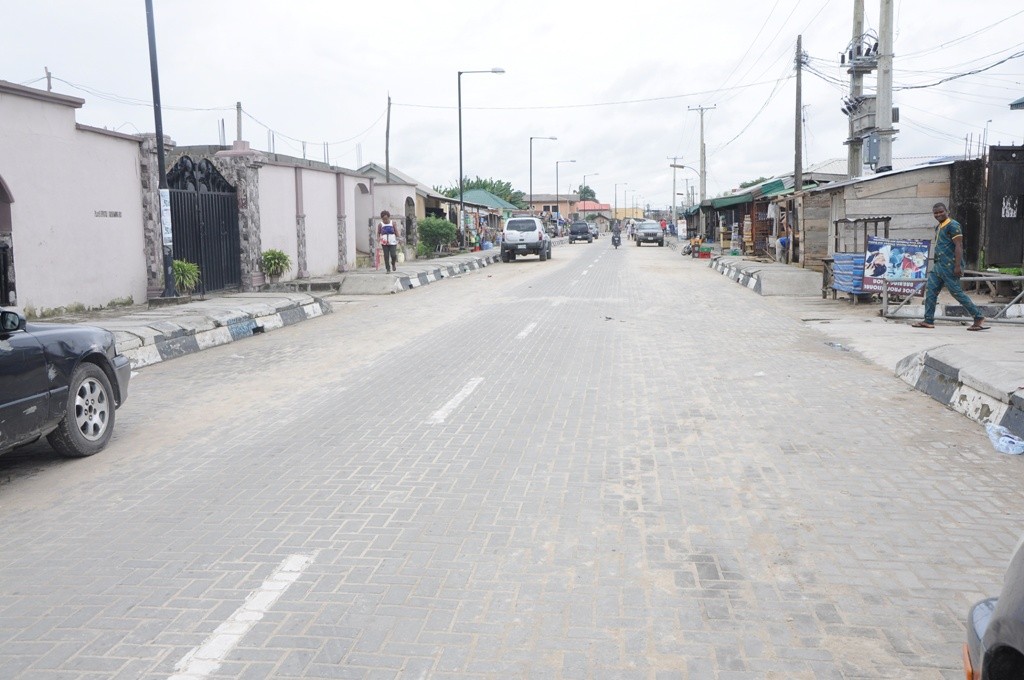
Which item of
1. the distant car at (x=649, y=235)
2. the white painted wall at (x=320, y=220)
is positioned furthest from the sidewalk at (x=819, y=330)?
the distant car at (x=649, y=235)

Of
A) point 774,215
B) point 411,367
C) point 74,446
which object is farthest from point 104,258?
point 774,215

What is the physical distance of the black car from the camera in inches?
235

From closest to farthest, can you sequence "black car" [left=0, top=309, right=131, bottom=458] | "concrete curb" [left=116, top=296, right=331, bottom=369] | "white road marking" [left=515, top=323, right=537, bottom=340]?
"black car" [left=0, top=309, right=131, bottom=458] → "concrete curb" [left=116, top=296, right=331, bottom=369] → "white road marking" [left=515, top=323, right=537, bottom=340]

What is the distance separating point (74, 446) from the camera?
22.1 ft

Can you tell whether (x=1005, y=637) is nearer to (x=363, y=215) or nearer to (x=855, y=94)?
(x=855, y=94)

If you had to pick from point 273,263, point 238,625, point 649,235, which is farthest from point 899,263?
point 649,235

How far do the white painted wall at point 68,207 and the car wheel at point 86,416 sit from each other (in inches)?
347

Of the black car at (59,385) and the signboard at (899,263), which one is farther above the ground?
the signboard at (899,263)

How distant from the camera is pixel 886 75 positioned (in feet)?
76.3

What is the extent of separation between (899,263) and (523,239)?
25.5m

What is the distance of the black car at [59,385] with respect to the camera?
19.6 ft

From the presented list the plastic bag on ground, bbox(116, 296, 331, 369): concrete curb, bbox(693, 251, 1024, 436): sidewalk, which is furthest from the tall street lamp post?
the plastic bag on ground

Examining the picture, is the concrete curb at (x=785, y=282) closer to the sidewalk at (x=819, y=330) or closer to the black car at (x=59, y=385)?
the sidewalk at (x=819, y=330)

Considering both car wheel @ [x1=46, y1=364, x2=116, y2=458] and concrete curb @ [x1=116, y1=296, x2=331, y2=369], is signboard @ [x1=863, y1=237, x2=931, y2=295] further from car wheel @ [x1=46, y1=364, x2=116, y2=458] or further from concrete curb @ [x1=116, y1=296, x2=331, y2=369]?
car wheel @ [x1=46, y1=364, x2=116, y2=458]
